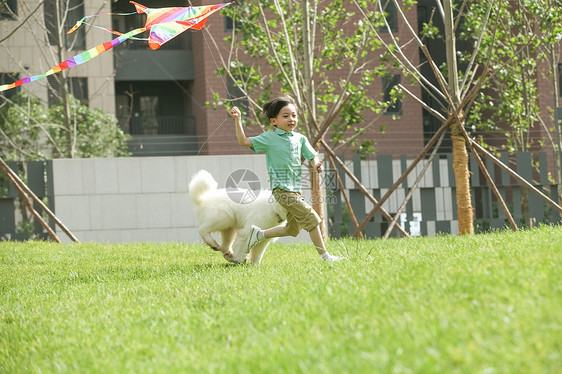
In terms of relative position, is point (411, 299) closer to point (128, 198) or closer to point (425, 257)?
point (425, 257)

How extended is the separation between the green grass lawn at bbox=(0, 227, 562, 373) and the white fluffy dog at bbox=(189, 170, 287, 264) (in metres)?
0.79

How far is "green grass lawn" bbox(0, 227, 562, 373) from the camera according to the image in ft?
10.1

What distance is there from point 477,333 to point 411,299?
729 millimetres

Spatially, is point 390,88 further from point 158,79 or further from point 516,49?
point 158,79

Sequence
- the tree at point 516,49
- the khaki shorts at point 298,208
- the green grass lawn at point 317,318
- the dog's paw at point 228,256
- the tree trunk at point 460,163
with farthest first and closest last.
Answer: the tree at point 516,49 < the tree trunk at point 460,163 < the dog's paw at point 228,256 < the khaki shorts at point 298,208 < the green grass lawn at point 317,318

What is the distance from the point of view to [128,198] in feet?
43.1

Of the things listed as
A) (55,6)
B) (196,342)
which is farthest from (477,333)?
(55,6)

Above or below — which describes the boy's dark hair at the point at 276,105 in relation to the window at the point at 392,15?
below

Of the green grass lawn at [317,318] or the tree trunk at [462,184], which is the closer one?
the green grass lawn at [317,318]

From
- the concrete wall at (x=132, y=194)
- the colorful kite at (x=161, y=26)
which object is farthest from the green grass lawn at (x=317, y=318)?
the concrete wall at (x=132, y=194)

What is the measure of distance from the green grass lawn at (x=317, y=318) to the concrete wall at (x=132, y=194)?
6485mm

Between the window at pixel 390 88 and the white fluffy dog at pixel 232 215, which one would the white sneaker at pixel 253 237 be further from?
the window at pixel 390 88

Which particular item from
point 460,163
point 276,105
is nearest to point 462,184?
point 460,163

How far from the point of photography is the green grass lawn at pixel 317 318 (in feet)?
10.1
